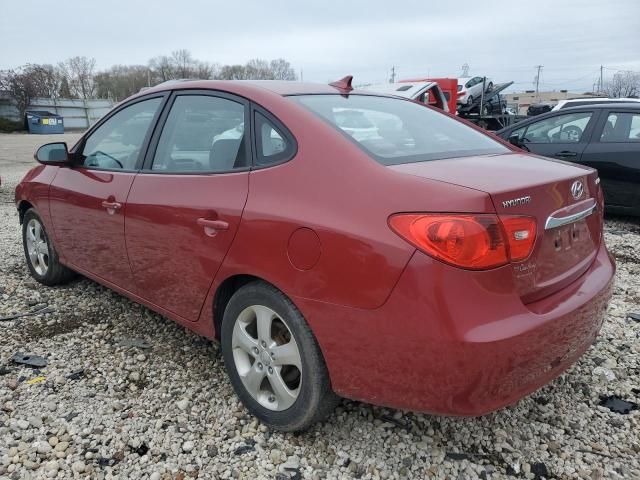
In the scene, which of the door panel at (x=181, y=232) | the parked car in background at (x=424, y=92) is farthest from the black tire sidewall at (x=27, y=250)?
the parked car in background at (x=424, y=92)

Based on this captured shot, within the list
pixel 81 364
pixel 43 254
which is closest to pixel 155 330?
pixel 81 364

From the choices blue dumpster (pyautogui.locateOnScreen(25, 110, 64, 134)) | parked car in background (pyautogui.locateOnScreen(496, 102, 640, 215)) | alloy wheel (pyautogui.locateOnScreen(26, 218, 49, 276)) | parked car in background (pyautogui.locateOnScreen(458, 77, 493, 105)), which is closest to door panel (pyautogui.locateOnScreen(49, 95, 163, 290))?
Result: alloy wheel (pyautogui.locateOnScreen(26, 218, 49, 276))

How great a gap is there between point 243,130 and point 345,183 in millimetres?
745

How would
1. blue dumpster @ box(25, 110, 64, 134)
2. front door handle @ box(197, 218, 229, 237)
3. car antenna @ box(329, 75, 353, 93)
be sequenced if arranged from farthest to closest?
1. blue dumpster @ box(25, 110, 64, 134)
2. car antenna @ box(329, 75, 353, 93)
3. front door handle @ box(197, 218, 229, 237)

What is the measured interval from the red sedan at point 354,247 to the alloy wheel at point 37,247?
55.1 inches

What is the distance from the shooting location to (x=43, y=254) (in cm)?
421

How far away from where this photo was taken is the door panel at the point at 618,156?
5.97 m

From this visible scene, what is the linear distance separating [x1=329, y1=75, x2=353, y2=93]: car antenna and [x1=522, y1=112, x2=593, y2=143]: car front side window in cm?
442

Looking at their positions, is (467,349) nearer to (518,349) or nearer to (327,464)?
(518,349)

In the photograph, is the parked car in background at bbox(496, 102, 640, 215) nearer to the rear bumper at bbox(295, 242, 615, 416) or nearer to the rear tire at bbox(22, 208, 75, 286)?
the rear bumper at bbox(295, 242, 615, 416)

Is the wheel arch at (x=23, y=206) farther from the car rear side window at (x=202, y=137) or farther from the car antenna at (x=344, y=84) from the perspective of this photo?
the car antenna at (x=344, y=84)

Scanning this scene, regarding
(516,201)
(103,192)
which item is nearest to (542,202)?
(516,201)

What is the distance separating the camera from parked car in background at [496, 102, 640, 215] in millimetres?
6008

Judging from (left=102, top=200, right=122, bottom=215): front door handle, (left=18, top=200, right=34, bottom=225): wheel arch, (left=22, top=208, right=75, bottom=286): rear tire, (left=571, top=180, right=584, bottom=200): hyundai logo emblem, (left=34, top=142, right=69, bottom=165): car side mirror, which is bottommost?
(left=22, top=208, right=75, bottom=286): rear tire
